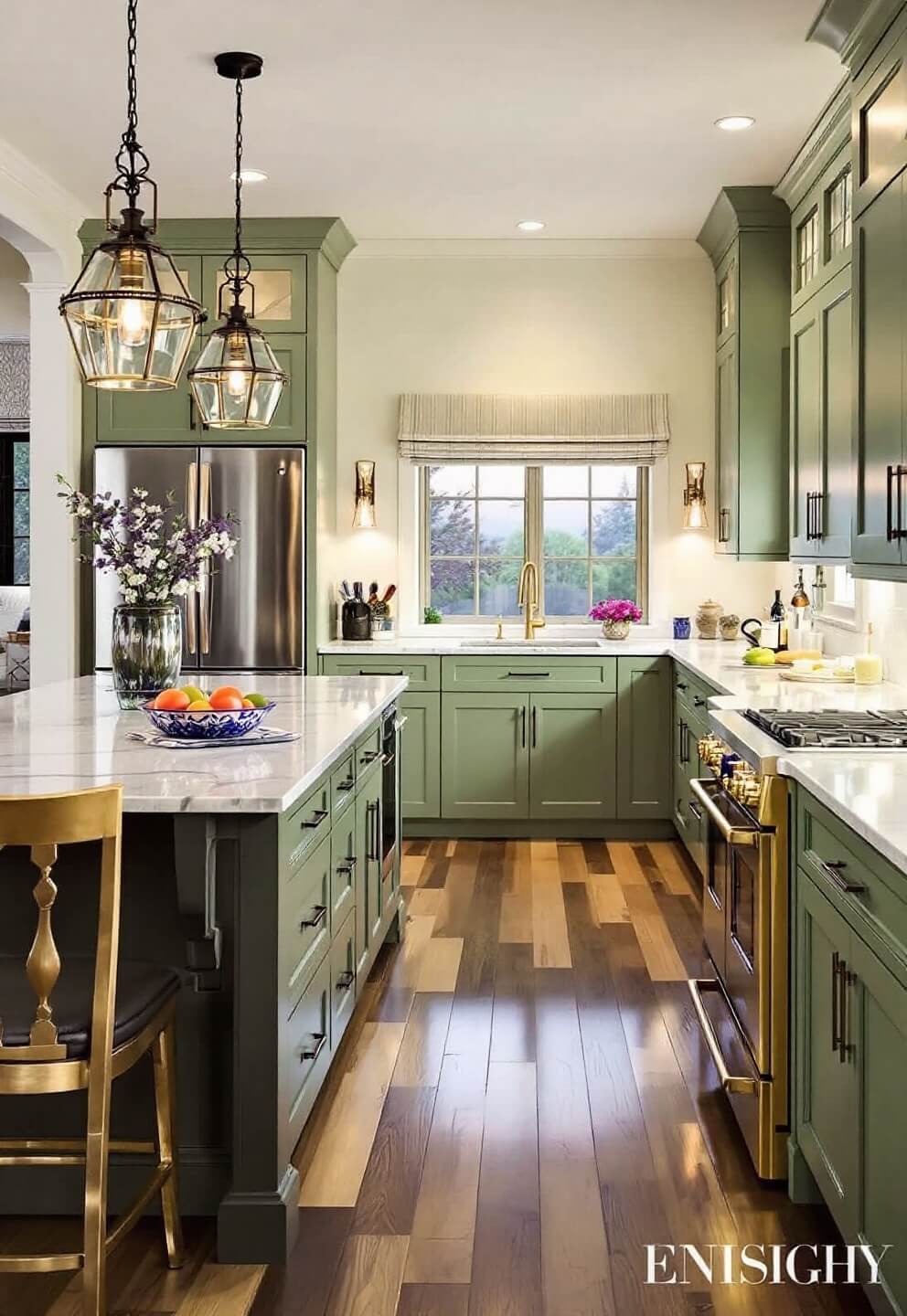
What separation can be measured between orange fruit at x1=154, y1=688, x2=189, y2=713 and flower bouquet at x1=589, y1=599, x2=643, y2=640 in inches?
144

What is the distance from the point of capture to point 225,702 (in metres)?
3.27

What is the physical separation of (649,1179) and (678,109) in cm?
364

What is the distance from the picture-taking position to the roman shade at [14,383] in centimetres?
971

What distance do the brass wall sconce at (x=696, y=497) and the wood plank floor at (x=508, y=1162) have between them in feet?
8.45

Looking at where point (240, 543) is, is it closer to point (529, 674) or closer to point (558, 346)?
point (529, 674)

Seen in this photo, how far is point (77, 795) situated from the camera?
210 cm

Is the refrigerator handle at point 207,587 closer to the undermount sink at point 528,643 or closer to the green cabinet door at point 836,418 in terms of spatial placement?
the undermount sink at point 528,643

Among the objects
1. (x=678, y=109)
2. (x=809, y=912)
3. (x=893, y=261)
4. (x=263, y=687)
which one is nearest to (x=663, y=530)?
(x=678, y=109)

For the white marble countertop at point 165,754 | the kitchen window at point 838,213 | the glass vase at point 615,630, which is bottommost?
the white marble countertop at point 165,754

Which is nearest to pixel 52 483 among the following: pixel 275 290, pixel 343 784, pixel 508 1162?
→ pixel 275 290

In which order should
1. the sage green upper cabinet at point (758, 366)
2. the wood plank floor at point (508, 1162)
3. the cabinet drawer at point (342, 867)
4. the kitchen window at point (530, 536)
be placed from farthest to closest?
1. the kitchen window at point (530, 536)
2. the sage green upper cabinet at point (758, 366)
3. the cabinet drawer at point (342, 867)
4. the wood plank floor at point (508, 1162)

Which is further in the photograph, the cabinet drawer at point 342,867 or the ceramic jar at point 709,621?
the ceramic jar at point 709,621

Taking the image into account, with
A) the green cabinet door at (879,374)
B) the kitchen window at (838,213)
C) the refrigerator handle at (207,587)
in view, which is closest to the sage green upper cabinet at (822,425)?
the kitchen window at (838,213)

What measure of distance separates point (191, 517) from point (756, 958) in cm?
413
